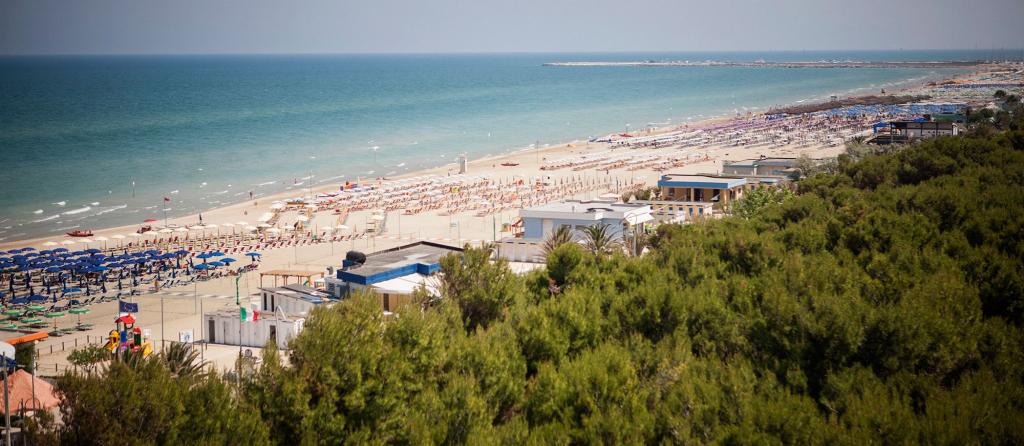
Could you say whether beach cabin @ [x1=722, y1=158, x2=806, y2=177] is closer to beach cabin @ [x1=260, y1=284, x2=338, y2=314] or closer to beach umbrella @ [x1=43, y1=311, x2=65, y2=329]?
beach cabin @ [x1=260, y1=284, x2=338, y2=314]

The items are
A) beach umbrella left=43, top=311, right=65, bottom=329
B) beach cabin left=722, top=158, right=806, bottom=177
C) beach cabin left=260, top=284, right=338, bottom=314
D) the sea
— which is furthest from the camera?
the sea

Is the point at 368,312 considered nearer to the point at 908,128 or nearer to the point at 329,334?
the point at 329,334

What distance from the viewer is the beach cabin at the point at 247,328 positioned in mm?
20609

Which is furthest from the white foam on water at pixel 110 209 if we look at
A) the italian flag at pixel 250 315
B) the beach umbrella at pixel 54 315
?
the italian flag at pixel 250 315

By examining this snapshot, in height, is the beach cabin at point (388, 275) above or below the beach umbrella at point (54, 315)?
above

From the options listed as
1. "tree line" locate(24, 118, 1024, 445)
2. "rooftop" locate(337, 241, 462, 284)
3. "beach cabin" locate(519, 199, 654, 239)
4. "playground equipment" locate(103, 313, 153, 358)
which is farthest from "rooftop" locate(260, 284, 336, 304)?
"beach cabin" locate(519, 199, 654, 239)

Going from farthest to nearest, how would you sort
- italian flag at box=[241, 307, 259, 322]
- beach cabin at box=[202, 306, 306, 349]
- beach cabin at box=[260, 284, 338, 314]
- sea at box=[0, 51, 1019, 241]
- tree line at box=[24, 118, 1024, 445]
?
sea at box=[0, 51, 1019, 241] → beach cabin at box=[260, 284, 338, 314] → italian flag at box=[241, 307, 259, 322] → beach cabin at box=[202, 306, 306, 349] → tree line at box=[24, 118, 1024, 445]

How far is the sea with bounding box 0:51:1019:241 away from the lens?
1967 inches

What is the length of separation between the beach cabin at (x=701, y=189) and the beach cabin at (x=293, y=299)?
17207mm

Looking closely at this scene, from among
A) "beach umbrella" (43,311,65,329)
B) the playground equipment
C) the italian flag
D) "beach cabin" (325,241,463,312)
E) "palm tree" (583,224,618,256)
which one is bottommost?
"beach umbrella" (43,311,65,329)

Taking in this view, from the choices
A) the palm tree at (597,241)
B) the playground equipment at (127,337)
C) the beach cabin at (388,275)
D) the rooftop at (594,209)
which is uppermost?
the rooftop at (594,209)

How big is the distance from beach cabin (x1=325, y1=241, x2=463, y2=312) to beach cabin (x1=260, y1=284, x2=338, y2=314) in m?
0.39

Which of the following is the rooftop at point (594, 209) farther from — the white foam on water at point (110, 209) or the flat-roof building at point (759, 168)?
the white foam on water at point (110, 209)

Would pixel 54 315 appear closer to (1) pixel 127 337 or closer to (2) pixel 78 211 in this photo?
(1) pixel 127 337
